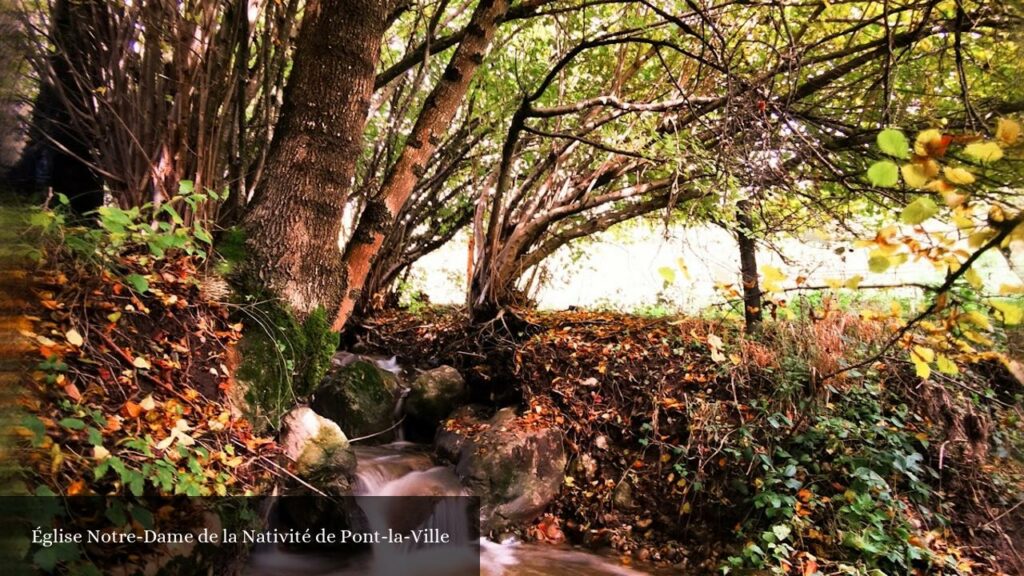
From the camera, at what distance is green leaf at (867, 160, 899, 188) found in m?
0.99

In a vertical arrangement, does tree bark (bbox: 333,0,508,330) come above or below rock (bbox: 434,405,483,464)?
above

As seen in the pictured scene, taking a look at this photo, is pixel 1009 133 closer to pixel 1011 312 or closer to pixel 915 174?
pixel 915 174

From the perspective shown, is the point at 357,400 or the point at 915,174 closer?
the point at 915,174

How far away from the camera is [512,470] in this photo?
14.9 ft

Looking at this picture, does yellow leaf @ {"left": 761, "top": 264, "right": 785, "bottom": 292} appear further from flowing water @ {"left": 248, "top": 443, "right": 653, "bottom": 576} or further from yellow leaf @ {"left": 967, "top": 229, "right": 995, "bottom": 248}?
flowing water @ {"left": 248, "top": 443, "right": 653, "bottom": 576}

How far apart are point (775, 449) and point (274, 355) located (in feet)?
12.6

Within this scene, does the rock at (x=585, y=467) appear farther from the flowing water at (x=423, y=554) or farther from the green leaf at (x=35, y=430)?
the green leaf at (x=35, y=430)

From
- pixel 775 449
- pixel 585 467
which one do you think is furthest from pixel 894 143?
pixel 585 467

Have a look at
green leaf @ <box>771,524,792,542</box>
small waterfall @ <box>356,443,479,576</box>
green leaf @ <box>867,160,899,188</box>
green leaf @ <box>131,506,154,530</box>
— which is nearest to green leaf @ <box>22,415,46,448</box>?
green leaf @ <box>131,506,154,530</box>

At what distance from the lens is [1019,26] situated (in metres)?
0.94

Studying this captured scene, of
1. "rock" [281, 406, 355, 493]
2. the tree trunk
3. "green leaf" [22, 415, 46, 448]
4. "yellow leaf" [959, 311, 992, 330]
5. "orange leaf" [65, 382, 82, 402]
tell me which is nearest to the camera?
"yellow leaf" [959, 311, 992, 330]

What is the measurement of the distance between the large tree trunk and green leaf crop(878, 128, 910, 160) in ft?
9.38

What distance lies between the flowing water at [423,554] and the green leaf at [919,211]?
3.70 m

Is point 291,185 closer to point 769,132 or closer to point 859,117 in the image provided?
point 769,132
